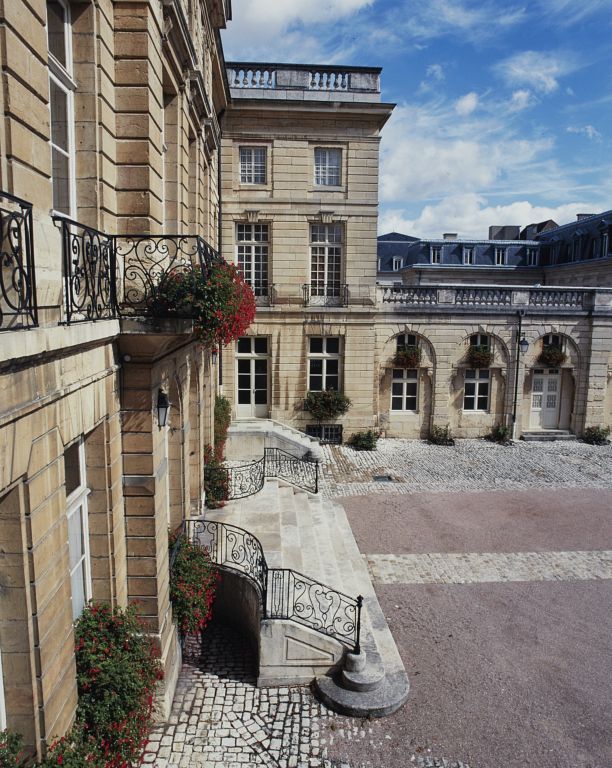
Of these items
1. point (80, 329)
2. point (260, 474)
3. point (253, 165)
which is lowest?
point (260, 474)

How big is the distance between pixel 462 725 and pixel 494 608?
3129 mm

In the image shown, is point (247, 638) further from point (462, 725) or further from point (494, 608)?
point (494, 608)

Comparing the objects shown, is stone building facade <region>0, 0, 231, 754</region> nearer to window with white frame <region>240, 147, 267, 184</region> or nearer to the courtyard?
the courtyard

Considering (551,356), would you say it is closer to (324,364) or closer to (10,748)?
(324,364)

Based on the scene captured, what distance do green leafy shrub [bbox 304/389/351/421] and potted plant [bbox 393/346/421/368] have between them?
2332mm

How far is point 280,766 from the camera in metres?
6.53

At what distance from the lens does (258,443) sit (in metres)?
17.6

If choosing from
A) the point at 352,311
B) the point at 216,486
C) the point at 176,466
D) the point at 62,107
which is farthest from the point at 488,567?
the point at 62,107

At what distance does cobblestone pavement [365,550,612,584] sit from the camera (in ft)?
36.3

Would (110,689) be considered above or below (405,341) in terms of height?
below

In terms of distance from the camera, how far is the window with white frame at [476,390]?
21.4 m

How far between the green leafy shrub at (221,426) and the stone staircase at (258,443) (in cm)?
45

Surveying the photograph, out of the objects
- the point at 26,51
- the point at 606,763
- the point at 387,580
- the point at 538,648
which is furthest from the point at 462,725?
the point at 26,51

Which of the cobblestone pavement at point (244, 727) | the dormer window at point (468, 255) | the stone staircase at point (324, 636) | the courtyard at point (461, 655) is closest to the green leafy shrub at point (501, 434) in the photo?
the courtyard at point (461, 655)
